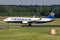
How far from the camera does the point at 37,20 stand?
68312 mm

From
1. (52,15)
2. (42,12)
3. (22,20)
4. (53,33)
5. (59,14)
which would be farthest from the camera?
(42,12)

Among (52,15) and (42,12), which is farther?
(42,12)

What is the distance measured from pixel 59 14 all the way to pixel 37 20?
75.0 meters

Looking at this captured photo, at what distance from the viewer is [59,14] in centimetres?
14125

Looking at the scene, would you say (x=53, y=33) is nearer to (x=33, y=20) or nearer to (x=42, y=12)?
(x=33, y=20)

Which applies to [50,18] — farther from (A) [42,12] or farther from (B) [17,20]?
(A) [42,12]

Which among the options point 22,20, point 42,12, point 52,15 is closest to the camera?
point 22,20

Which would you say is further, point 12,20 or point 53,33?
point 12,20

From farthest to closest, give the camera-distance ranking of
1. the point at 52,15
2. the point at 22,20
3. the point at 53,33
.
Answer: the point at 52,15
the point at 22,20
the point at 53,33

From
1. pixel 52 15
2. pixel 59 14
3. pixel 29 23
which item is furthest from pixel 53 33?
pixel 59 14

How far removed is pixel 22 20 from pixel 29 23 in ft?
7.76

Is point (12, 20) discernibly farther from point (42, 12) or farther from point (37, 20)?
point (42, 12)

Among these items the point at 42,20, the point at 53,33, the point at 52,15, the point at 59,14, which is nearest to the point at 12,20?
the point at 42,20

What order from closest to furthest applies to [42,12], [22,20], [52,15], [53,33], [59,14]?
[53,33]
[22,20]
[52,15]
[59,14]
[42,12]
